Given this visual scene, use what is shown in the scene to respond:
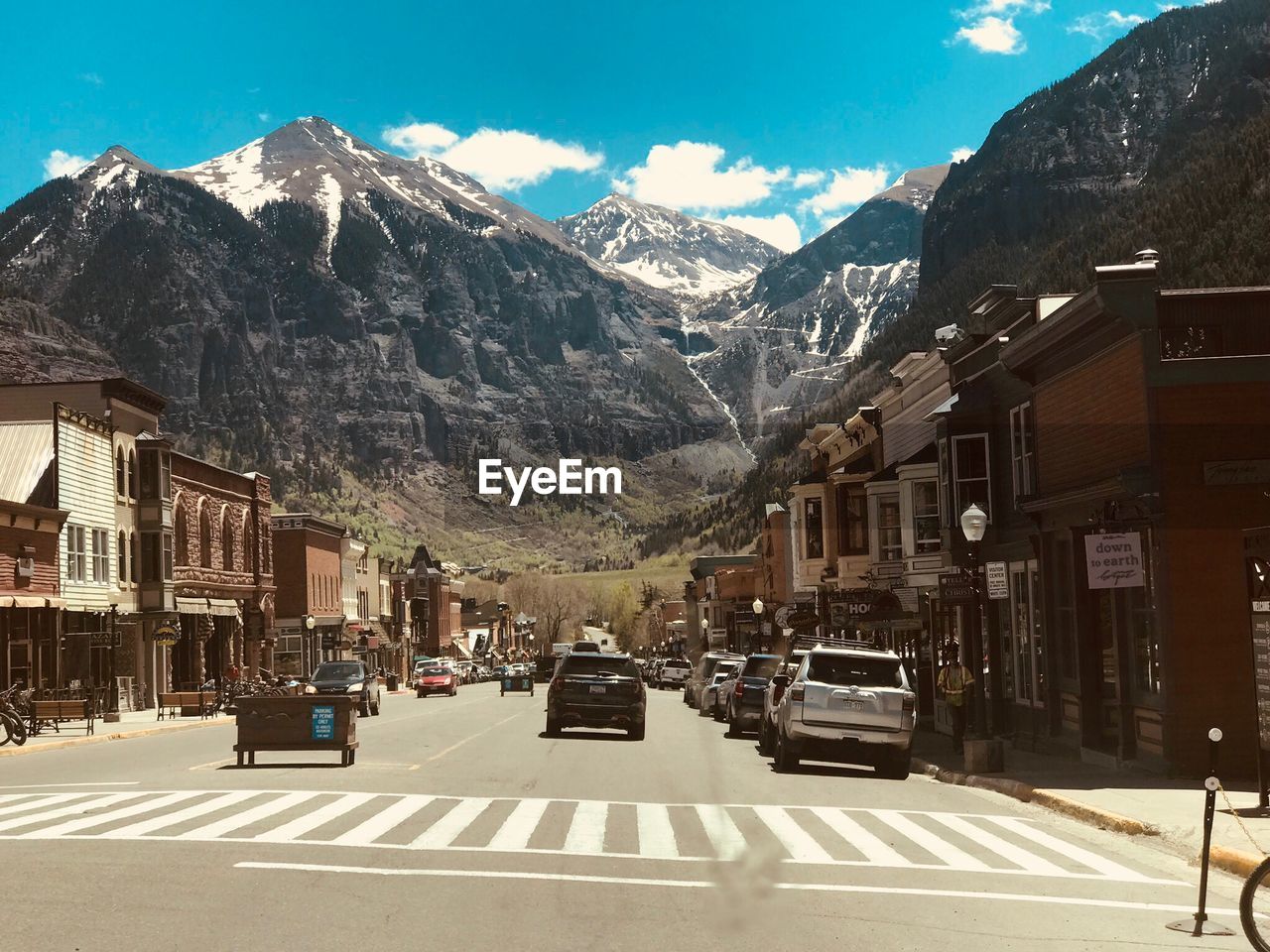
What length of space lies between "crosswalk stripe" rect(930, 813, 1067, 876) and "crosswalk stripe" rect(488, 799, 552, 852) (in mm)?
4430

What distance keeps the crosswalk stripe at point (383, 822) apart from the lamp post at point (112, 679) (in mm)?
30702

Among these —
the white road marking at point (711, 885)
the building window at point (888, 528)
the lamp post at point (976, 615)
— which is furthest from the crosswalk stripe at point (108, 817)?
the building window at point (888, 528)

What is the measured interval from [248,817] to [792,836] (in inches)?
223

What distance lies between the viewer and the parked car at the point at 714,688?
45.0 metres

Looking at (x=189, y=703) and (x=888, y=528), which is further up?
(x=888, y=528)

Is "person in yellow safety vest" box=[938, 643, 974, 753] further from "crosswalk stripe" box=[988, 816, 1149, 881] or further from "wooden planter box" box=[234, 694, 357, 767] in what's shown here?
"wooden planter box" box=[234, 694, 357, 767]

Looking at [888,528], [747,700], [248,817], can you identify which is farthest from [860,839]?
[888,528]

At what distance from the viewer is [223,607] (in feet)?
225

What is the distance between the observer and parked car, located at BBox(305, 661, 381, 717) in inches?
1727

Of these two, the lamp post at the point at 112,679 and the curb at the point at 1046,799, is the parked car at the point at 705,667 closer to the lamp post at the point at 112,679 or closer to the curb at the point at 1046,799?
the lamp post at the point at 112,679

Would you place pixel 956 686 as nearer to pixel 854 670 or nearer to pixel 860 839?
pixel 854 670

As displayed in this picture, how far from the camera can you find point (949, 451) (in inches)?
1284

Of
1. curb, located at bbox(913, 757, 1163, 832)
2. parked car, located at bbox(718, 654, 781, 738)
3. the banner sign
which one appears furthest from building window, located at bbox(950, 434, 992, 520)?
the banner sign

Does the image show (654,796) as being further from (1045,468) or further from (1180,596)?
(1045,468)
